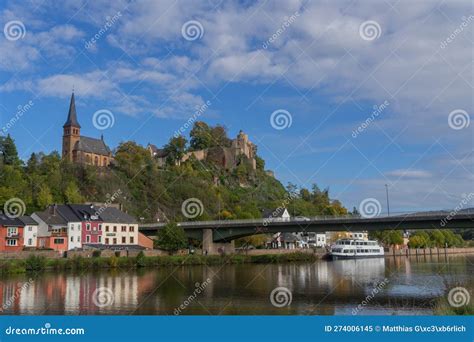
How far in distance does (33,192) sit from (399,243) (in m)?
77.3

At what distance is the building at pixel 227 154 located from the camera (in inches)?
5055

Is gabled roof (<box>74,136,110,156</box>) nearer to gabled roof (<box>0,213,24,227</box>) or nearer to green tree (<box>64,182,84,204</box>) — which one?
green tree (<box>64,182,84,204</box>)

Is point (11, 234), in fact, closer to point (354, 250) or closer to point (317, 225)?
point (317, 225)

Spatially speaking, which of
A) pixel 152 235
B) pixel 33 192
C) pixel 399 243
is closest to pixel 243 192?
pixel 399 243

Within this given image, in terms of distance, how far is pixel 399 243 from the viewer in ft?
367

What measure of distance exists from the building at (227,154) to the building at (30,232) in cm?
5782

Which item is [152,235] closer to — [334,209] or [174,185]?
[174,185]

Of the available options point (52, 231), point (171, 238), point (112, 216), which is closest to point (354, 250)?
point (171, 238)

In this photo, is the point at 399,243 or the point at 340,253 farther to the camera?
the point at 399,243

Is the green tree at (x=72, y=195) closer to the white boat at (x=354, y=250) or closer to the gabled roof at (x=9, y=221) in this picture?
the gabled roof at (x=9, y=221)

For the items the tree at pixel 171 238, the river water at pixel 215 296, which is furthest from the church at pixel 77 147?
the river water at pixel 215 296

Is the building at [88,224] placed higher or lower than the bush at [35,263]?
higher

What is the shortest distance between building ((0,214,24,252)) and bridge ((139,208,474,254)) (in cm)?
1917

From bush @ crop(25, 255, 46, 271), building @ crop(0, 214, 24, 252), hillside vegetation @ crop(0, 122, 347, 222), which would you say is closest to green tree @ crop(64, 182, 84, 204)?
hillside vegetation @ crop(0, 122, 347, 222)
